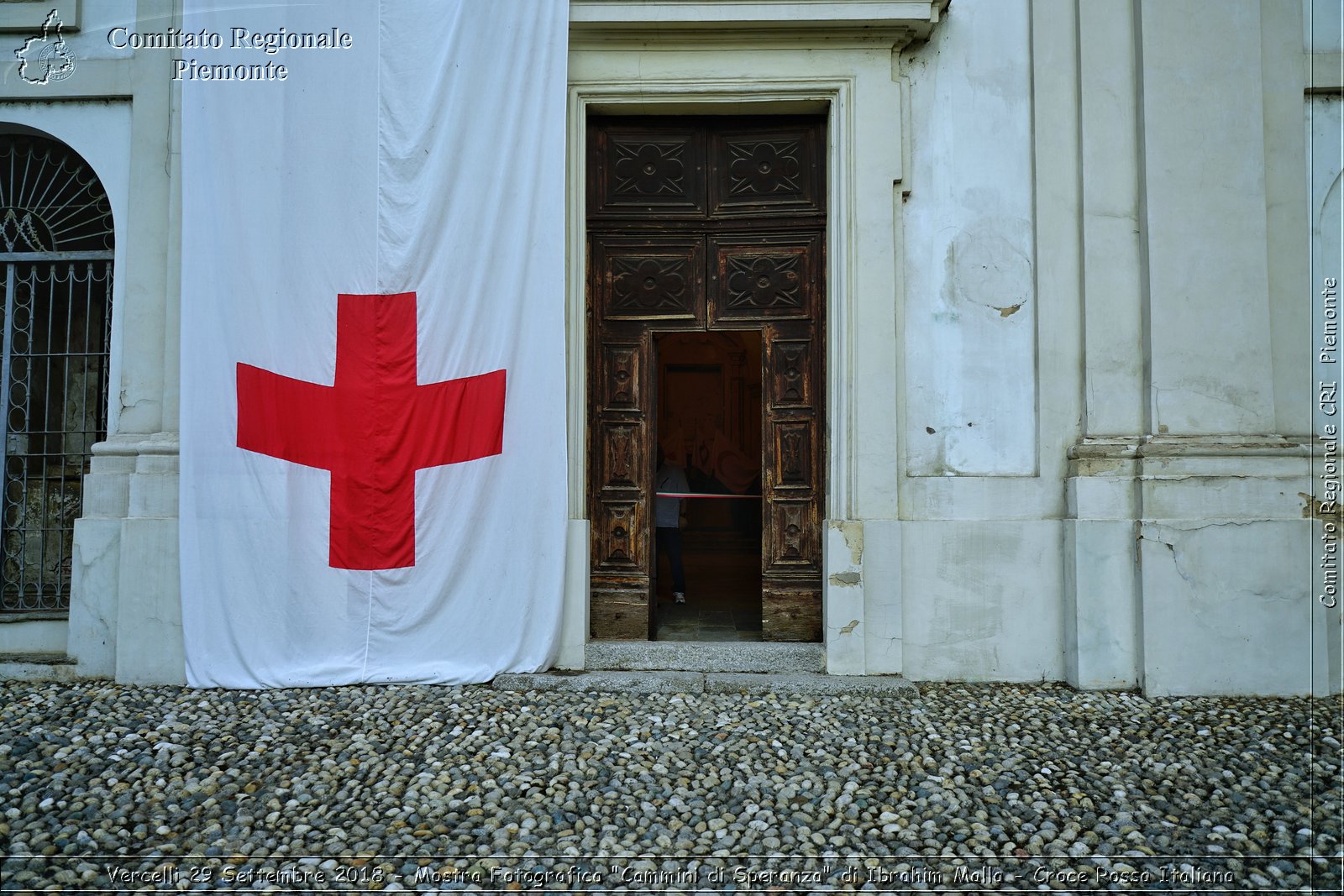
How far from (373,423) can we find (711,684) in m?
2.34

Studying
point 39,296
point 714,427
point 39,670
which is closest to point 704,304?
point 39,670

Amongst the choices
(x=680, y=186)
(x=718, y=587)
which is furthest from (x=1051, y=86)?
(x=718, y=587)

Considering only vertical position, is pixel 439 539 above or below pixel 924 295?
below

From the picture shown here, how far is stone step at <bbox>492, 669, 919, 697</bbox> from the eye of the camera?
4164 millimetres

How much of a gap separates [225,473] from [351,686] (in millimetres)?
1372

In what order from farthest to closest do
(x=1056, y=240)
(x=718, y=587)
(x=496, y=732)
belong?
(x=718, y=587)
(x=1056, y=240)
(x=496, y=732)

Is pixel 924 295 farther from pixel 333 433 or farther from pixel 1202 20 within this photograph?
pixel 333 433

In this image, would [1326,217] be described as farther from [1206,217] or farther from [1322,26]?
[1322,26]

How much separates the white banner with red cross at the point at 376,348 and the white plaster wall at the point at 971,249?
2088 millimetres

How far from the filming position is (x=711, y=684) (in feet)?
13.9

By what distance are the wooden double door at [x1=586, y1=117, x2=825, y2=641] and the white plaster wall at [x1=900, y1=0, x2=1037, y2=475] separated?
585 millimetres

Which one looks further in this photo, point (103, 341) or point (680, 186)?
point (103, 341)

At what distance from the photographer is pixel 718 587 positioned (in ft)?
24.9

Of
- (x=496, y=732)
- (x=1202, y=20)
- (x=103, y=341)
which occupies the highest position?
(x=1202, y=20)
